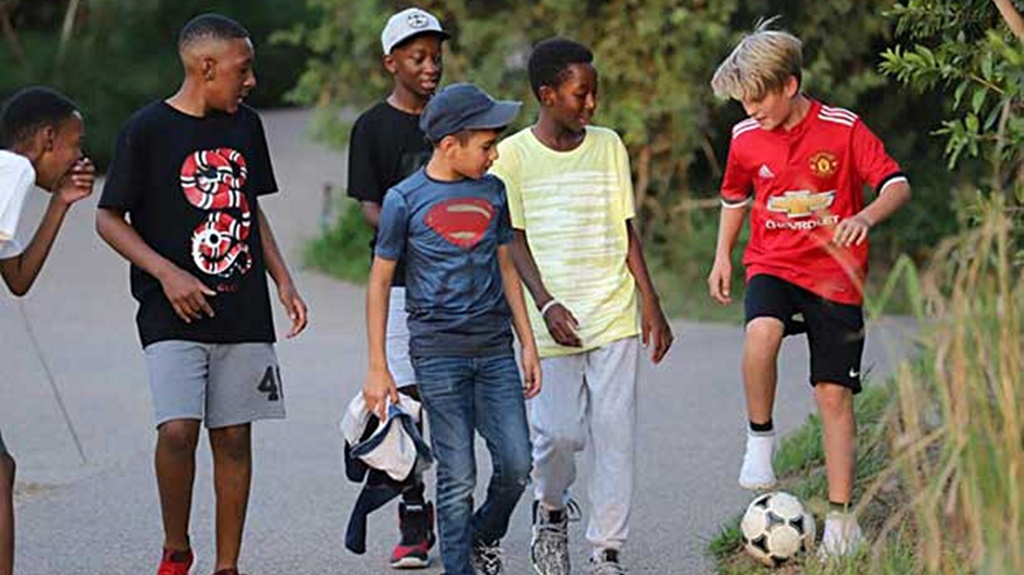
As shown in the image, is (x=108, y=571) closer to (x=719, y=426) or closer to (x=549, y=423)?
(x=549, y=423)

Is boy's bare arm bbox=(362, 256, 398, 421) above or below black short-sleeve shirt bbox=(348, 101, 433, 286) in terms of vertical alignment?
below

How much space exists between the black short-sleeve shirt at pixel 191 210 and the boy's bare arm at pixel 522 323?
0.81m

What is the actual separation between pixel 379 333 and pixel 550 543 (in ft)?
3.33

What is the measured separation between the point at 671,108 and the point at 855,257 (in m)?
7.32

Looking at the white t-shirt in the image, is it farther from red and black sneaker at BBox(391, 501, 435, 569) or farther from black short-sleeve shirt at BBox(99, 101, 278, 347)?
red and black sneaker at BBox(391, 501, 435, 569)

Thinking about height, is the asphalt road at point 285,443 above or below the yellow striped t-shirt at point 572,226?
below

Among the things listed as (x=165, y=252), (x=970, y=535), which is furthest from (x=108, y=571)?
(x=970, y=535)

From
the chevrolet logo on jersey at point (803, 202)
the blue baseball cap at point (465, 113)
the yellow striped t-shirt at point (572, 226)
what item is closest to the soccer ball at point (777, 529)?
the yellow striped t-shirt at point (572, 226)

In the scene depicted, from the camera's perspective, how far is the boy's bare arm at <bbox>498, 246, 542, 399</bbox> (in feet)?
20.9

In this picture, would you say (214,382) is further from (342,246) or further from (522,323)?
(342,246)

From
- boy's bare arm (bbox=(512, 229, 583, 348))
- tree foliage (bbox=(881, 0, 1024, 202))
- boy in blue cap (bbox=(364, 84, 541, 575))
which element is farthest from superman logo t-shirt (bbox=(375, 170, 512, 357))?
tree foliage (bbox=(881, 0, 1024, 202))

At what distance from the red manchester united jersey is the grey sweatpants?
1.94 feet

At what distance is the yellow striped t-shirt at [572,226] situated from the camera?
21.8 feet

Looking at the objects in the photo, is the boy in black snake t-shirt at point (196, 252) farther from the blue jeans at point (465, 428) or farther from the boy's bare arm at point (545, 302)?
the boy's bare arm at point (545, 302)
